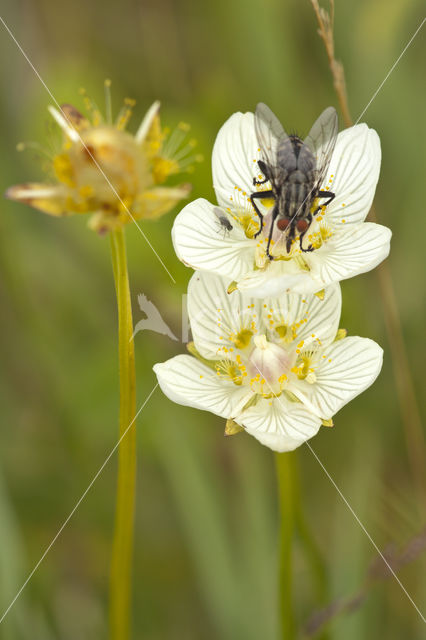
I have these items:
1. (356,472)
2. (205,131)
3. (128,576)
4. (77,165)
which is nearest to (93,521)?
(356,472)

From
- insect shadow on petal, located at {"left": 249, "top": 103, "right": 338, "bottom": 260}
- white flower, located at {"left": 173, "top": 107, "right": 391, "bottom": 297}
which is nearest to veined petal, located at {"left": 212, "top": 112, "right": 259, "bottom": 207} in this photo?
white flower, located at {"left": 173, "top": 107, "right": 391, "bottom": 297}

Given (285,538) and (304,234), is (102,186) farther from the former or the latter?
(285,538)

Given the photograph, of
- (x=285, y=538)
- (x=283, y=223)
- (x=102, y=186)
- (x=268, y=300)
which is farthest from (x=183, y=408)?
(x=102, y=186)

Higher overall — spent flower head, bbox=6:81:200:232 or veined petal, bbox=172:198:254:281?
spent flower head, bbox=6:81:200:232

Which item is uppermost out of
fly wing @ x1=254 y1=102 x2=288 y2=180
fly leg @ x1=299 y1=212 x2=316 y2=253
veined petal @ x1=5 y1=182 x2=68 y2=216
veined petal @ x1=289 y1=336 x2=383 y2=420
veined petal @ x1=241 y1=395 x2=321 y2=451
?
fly wing @ x1=254 y1=102 x2=288 y2=180

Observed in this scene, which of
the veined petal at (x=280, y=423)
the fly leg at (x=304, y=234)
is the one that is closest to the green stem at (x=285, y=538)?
the veined petal at (x=280, y=423)

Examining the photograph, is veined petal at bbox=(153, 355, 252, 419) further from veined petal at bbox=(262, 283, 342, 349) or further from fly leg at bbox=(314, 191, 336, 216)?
fly leg at bbox=(314, 191, 336, 216)
